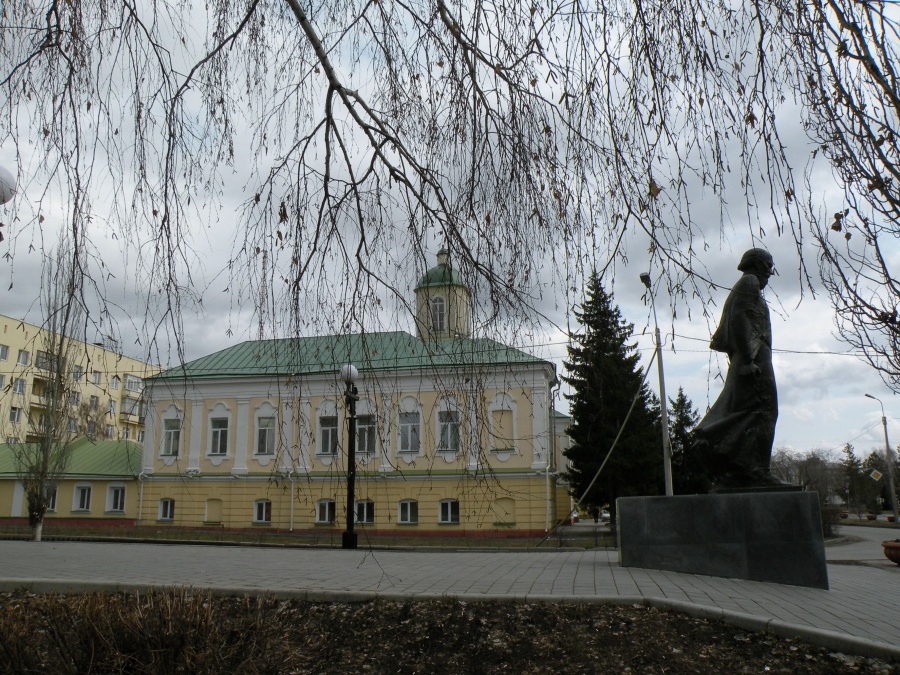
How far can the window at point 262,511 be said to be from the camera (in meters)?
28.7

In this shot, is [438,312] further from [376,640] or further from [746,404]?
[746,404]

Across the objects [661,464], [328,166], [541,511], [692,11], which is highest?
[692,11]

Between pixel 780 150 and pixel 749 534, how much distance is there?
4.47m

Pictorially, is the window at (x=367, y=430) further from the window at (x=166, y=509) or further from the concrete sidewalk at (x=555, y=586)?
the window at (x=166, y=509)

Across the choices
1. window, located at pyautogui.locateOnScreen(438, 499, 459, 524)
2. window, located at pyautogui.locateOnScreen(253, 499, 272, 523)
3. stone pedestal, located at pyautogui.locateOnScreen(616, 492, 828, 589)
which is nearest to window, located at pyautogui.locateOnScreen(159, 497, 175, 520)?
window, located at pyautogui.locateOnScreen(253, 499, 272, 523)

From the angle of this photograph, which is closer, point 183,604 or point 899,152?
point 899,152

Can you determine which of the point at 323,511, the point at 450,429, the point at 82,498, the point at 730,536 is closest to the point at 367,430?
the point at 450,429

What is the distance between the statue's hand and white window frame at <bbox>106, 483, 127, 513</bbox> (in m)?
29.4

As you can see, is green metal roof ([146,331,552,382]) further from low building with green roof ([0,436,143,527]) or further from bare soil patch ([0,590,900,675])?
low building with green roof ([0,436,143,527])

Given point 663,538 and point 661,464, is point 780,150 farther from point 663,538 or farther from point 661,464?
point 661,464

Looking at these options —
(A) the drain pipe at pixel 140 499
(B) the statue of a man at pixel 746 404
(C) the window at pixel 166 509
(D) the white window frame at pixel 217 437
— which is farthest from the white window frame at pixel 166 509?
(B) the statue of a man at pixel 746 404

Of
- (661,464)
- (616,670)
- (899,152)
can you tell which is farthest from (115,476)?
(899,152)

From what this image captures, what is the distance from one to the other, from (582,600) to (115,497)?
98.5ft

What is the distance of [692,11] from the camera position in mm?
3713
